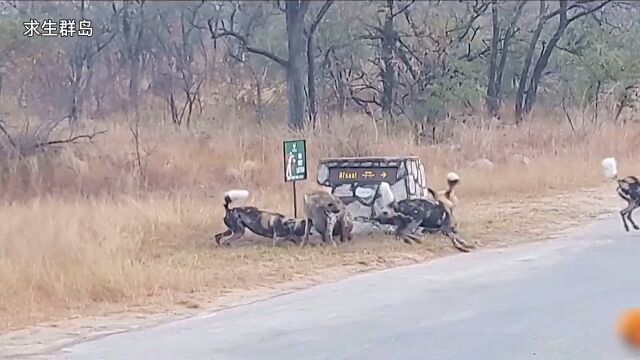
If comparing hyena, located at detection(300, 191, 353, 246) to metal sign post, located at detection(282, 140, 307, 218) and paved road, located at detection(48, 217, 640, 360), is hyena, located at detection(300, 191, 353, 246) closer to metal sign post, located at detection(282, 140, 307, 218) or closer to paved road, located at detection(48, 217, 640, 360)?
metal sign post, located at detection(282, 140, 307, 218)

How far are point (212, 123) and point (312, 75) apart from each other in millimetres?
3664

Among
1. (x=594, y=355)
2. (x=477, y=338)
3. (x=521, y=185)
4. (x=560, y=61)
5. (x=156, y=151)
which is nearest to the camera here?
(x=594, y=355)

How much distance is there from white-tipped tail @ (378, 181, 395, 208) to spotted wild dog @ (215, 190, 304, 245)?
1.20m

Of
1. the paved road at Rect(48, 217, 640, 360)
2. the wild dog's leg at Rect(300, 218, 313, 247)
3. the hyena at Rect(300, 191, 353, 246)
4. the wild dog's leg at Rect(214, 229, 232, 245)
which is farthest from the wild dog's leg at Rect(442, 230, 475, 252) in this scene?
the wild dog's leg at Rect(214, 229, 232, 245)

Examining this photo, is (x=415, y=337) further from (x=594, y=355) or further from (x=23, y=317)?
(x=23, y=317)

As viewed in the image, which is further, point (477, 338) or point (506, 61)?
point (506, 61)

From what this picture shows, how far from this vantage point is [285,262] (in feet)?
39.3

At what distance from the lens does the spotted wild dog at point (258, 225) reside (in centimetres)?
1314

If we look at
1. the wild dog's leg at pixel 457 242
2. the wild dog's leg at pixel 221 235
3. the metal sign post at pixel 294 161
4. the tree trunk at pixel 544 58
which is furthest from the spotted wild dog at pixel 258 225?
the tree trunk at pixel 544 58

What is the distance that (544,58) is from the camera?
104ft

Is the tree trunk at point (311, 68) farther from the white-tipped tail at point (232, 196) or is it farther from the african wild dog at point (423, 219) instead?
the african wild dog at point (423, 219)

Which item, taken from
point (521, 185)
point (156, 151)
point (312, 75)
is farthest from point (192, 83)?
point (521, 185)

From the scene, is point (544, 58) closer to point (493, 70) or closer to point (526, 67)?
point (526, 67)

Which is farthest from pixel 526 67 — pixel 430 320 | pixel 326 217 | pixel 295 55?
pixel 430 320
